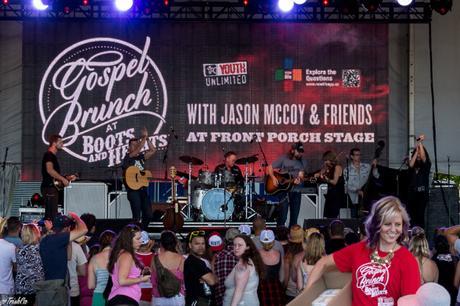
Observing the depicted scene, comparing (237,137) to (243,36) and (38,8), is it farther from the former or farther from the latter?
(38,8)

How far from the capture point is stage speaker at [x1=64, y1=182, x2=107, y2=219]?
55.9 feet

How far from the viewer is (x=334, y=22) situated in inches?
716

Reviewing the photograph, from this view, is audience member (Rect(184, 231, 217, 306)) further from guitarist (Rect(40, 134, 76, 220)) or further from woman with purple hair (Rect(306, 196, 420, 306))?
guitarist (Rect(40, 134, 76, 220))

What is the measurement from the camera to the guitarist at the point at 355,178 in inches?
672

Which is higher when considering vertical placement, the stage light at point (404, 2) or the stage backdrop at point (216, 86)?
the stage light at point (404, 2)

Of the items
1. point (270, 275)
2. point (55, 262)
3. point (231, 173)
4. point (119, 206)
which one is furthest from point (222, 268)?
point (119, 206)

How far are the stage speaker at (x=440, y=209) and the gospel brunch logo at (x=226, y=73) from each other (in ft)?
15.2

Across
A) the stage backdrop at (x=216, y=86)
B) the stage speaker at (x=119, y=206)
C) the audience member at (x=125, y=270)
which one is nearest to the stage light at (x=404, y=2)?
the stage backdrop at (x=216, y=86)

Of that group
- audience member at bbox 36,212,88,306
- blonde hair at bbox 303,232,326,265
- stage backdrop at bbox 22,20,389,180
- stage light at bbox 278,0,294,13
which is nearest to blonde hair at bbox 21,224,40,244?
audience member at bbox 36,212,88,306

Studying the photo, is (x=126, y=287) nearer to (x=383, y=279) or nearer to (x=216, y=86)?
(x=383, y=279)

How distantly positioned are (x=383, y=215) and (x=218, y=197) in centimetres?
1179

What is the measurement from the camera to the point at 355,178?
17109mm

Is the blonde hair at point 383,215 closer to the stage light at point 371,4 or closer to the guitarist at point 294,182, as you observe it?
the guitarist at point 294,182

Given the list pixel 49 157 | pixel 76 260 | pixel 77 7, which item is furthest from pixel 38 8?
pixel 76 260
